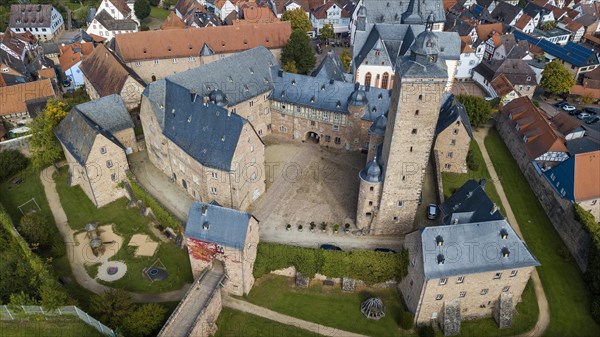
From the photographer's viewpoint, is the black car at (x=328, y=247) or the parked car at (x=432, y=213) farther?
the parked car at (x=432, y=213)

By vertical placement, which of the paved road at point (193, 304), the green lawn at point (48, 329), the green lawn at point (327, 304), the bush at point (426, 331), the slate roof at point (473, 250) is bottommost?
the green lawn at point (327, 304)

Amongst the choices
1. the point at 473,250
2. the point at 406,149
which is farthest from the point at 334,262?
the point at 406,149

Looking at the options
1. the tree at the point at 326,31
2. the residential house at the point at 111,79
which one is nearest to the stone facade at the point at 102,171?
the residential house at the point at 111,79

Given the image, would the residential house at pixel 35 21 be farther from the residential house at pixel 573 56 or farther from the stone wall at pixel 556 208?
the residential house at pixel 573 56

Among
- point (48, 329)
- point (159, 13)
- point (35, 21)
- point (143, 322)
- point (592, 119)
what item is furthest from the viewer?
point (159, 13)

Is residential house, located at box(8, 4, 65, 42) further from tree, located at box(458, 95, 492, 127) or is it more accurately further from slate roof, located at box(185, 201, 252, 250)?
tree, located at box(458, 95, 492, 127)

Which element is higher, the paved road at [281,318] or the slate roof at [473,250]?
the slate roof at [473,250]

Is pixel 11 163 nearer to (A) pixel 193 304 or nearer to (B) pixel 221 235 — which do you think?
(A) pixel 193 304
